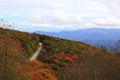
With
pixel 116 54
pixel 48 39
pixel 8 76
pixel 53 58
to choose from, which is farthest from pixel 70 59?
pixel 8 76

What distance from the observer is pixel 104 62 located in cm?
4762

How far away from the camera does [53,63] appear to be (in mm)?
57656

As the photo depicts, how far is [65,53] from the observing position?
66750 mm

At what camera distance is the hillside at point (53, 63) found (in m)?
33.6

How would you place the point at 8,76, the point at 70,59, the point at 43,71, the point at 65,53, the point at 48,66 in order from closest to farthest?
the point at 8,76 → the point at 43,71 → the point at 48,66 → the point at 70,59 → the point at 65,53

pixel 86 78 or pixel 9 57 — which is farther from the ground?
pixel 9 57

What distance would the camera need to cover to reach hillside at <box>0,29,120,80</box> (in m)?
33.6

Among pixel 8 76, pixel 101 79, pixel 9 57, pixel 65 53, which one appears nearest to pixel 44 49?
pixel 65 53

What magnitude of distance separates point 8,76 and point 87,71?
15153 mm

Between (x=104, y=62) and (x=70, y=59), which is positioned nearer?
(x=104, y=62)

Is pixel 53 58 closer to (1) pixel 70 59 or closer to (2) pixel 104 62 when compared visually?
(1) pixel 70 59

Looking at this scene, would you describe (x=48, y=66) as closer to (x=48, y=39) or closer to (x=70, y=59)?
(x=70, y=59)

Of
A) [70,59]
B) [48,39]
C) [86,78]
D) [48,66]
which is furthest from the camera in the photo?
[48,39]

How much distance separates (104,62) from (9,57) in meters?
16.8
